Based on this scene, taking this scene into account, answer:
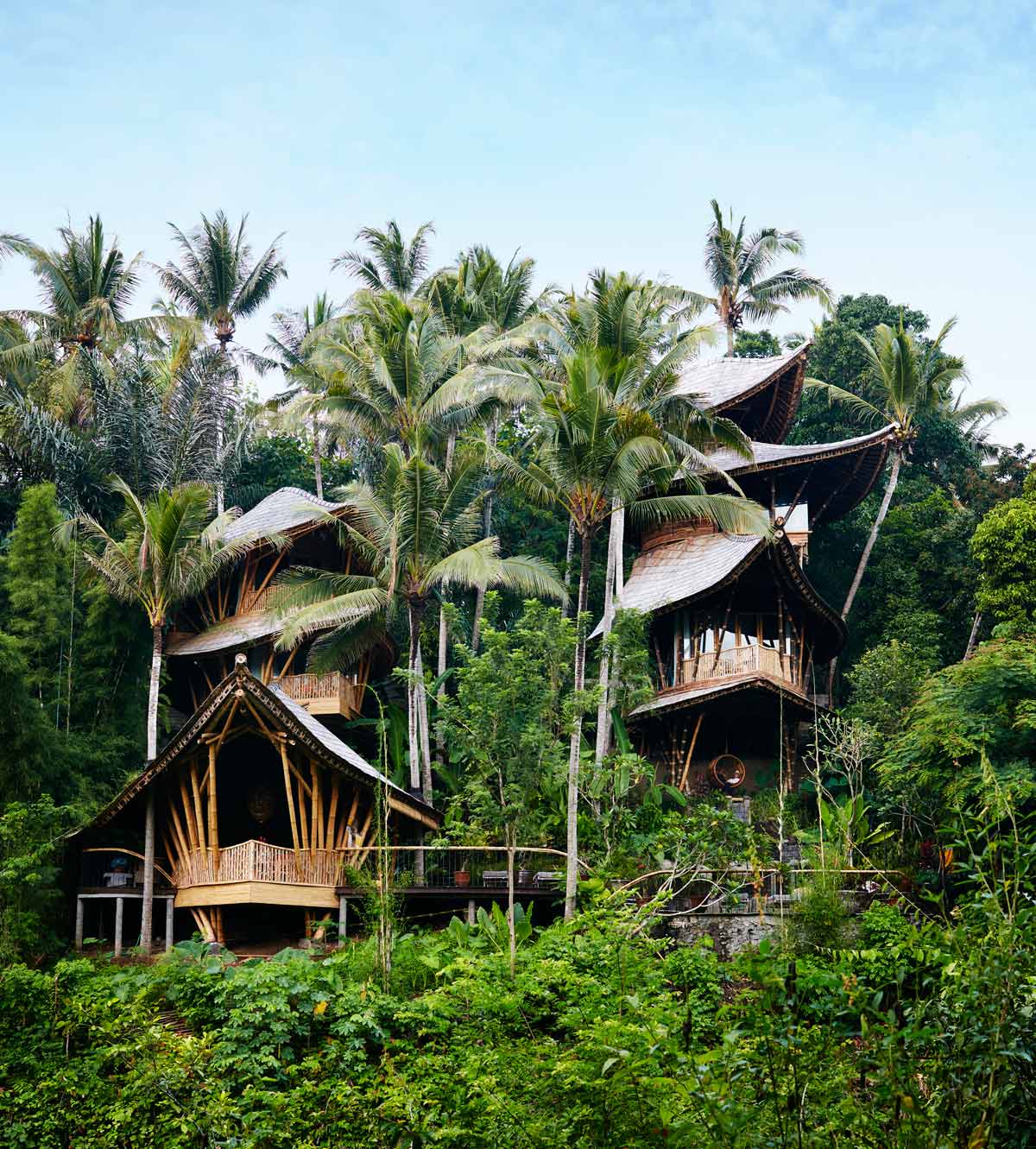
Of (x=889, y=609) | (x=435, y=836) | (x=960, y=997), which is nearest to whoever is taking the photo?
(x=960, y=997)

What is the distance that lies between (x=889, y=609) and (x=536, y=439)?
353 inches

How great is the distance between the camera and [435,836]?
18.5 meters

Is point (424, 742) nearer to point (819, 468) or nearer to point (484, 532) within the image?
point (484, 532)

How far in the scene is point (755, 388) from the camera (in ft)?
90.7

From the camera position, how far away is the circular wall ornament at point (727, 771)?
77.9 feet

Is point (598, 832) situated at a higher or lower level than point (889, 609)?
lower

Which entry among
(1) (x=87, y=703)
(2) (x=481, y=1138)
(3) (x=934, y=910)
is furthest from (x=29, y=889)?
(3) (x=934, y=910)

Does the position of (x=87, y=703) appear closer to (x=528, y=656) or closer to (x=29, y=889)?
(x=29, y=889)

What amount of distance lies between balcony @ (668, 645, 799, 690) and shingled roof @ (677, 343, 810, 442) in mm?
5717

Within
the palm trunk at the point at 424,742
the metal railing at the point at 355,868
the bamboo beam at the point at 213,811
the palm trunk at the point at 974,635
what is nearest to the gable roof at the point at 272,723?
the bamboo beam at the point at 213,811

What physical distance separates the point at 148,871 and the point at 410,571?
6.20 meters

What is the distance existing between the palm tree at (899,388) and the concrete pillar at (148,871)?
1594 centimetres

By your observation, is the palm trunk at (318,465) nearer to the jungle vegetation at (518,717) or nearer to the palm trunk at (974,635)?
the jungle vegetation at (518,717)

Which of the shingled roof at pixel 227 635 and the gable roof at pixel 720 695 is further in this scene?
the shingled roof at pixel 227 635
